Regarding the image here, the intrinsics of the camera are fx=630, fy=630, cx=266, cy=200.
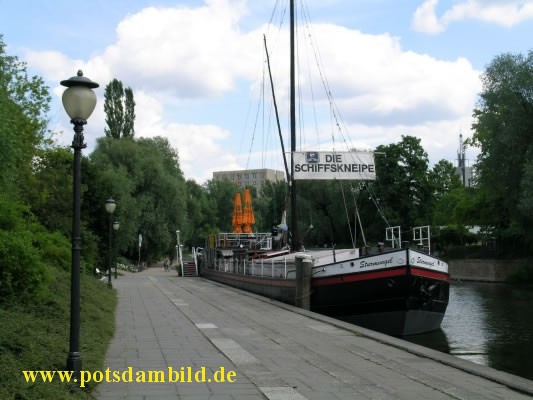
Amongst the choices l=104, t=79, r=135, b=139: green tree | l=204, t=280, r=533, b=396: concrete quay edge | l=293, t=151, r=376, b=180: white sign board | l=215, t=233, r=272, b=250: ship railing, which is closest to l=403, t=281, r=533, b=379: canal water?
l=204, t=280, r=533, b=396: concrete quay edge

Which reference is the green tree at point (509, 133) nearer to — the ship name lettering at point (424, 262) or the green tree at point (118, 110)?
the ship name lettering at point (424, 262)

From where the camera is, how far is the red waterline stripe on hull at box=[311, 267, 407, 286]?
55.9ft

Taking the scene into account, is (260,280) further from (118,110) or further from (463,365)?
(118,110)

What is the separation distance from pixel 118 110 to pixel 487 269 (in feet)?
128

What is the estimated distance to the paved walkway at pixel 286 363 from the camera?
7.54 m

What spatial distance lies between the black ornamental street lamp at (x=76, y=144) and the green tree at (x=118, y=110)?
57062mm

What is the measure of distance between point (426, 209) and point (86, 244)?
40264 mm

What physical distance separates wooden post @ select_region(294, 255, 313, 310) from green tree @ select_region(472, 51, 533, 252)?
1977 centimetres

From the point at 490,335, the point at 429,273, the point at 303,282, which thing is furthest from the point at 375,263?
the point at 490,335

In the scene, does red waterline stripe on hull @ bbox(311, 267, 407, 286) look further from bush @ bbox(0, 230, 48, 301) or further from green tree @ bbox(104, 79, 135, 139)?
green tree @ bbox(104, 79, 135, 139)

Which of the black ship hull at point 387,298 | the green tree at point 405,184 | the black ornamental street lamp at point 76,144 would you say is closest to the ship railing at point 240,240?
the green tree at point 405,184

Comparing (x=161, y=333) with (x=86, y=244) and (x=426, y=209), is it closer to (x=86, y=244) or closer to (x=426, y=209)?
(x=86, y=244)

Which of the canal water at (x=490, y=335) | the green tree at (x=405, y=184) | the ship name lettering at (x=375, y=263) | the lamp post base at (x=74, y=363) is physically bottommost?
the canal water at (x=490, y=335)

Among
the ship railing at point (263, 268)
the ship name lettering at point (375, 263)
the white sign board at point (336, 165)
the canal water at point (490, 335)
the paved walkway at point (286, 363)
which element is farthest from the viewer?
the white sign board at point (336, 165)
